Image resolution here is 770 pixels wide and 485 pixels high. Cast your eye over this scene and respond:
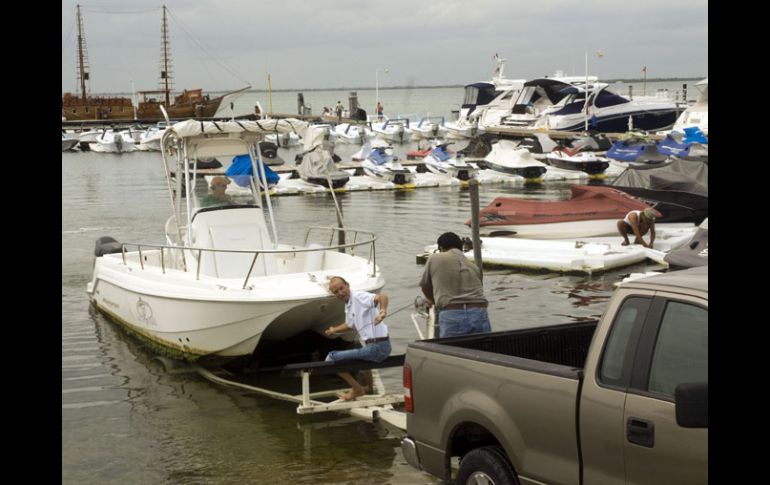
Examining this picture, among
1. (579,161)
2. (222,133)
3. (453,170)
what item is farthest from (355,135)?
(222,133)

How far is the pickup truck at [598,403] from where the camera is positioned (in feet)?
16.9

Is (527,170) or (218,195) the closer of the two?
(218,195)

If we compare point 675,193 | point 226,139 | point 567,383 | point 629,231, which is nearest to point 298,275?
point 226,139

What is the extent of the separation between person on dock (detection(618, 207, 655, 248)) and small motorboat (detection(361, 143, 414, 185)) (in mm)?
21110

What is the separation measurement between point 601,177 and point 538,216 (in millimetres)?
22232

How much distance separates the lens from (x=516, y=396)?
609cm

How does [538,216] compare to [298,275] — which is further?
[538,216]

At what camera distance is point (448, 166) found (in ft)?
149

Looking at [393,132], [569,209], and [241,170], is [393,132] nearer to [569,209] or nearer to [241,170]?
[569,209]

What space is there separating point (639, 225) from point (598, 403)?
1731 centimetres

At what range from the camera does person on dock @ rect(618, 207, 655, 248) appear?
72.5 ft

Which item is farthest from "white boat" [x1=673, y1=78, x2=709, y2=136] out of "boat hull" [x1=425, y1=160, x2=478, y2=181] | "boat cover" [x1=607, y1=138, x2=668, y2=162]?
"boat hull" [x1=425, y1=160, x2=478, y2=181]

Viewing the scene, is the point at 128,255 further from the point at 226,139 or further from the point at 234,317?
the point at 234,317
